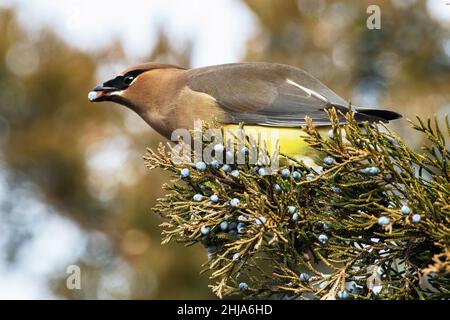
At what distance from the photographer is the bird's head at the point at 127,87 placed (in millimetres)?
3922

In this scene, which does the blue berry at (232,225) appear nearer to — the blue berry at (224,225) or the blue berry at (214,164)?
the blue berry at (224,225)

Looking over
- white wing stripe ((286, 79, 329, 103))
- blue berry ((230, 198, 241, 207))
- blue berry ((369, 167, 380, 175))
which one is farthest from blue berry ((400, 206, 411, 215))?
white wing stripe ((286, 79, 329, 103))

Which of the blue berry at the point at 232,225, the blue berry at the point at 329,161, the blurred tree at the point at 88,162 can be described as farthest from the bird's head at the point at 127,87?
the blurred tree at the point at 88,162

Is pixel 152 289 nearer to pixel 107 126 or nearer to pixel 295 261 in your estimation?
pixel 107 126

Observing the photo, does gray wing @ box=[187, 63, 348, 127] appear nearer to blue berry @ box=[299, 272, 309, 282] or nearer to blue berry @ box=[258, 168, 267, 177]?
blue berry @ box=[258, 168, 267, 177]

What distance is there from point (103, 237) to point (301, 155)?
382cm

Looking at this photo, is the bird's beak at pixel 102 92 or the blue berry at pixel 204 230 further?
the bird's beak at pixel 102 92

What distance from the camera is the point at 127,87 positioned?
396cm

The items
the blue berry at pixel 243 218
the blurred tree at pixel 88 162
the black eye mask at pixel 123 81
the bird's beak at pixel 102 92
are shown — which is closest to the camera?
the blue berry at pixel 243 218

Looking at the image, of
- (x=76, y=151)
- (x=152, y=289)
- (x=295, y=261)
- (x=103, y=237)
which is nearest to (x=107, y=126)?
(x=76, y=151)

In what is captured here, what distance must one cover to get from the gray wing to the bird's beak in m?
0.38

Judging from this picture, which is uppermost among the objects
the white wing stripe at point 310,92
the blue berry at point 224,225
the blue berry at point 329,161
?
the white wing stripe at point 310,92

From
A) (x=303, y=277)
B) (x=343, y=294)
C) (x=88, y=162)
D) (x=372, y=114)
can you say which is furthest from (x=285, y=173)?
(x=88, y=162)

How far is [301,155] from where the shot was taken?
325 centimetres
